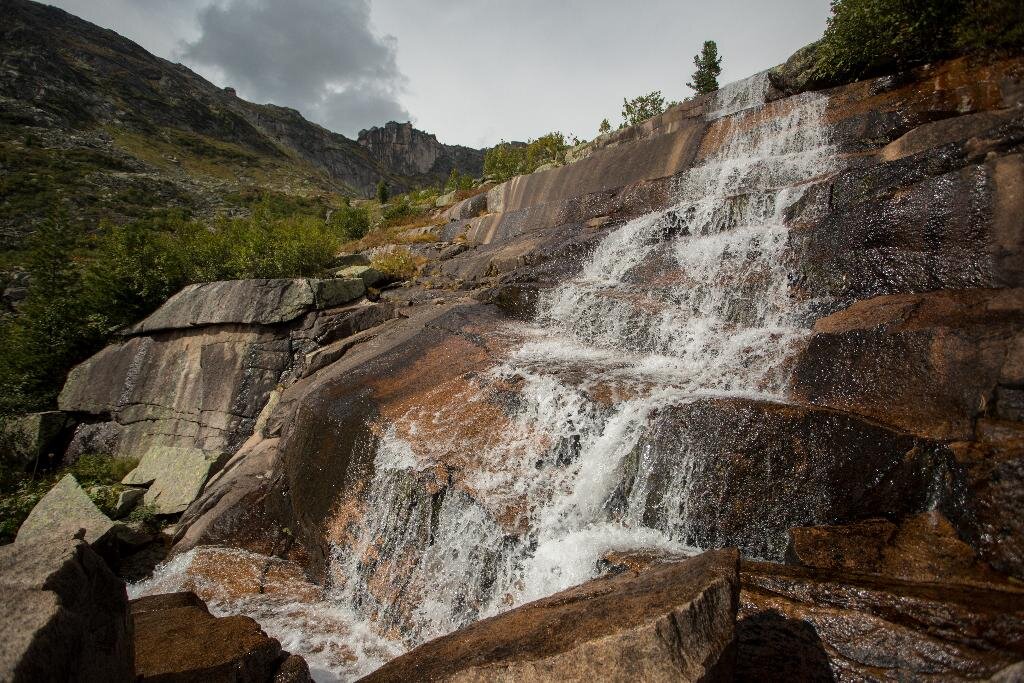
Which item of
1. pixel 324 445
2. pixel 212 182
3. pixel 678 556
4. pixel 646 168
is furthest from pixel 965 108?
pixel 212 182

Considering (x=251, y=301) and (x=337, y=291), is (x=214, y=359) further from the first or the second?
(x=337, y=291)

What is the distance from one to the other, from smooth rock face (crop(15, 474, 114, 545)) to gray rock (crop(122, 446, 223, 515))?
4.74 feet

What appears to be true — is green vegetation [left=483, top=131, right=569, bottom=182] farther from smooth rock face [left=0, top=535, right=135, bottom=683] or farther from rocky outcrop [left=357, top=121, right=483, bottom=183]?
rocky outcrop [left=357, top=121, right=483, bottom=183]

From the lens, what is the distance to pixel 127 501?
984 centimetres

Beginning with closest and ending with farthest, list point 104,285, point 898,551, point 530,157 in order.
→ 1. point 898,551
2. point 104,285
3. point 530,157

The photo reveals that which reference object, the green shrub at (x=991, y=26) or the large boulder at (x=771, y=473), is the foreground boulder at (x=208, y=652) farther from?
the green shrub at (x=991, y=26)

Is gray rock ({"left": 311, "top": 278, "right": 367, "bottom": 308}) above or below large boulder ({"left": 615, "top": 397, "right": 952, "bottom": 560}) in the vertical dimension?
above

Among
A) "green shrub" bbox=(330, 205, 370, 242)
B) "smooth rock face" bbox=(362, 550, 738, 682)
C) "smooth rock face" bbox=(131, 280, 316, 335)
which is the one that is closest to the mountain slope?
"green shrub" bbox=(330, 205, 370, 242)

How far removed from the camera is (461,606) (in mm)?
5508

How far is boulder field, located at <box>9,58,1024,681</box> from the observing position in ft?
10.2

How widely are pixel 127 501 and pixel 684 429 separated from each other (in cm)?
1116

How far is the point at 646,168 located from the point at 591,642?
16194 millimetres

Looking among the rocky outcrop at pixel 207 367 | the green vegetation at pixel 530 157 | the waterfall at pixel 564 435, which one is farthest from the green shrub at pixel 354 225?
the waterfall at pixel 564 435

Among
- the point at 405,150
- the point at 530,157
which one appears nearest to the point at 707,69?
the point at 530,157
